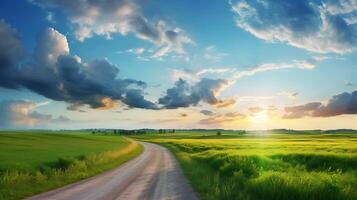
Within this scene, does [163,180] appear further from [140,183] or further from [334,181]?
[334,181]

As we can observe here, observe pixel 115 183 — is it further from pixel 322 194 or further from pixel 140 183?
pixel 322 194

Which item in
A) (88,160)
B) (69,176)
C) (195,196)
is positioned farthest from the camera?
(88,160)

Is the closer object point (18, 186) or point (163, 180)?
point (18, 186)

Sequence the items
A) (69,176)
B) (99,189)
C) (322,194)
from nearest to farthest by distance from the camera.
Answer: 1. (322,194)
2. (99,189)
3. (69,176)

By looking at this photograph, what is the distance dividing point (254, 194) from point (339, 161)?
18193 mm

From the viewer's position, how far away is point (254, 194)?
21.5 meters

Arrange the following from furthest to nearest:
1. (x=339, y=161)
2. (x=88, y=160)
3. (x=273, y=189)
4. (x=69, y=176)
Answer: (x=88, y=160) → (x=339, y=161) → (x=69, y=176) → (x=273, y=189)

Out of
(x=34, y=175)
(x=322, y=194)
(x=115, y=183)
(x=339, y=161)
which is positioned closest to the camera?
(x=322, y=194)

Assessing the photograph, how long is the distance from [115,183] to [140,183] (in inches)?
64.0

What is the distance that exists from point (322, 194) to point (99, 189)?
12.4 metres

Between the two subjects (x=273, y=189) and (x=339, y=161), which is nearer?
(x=273, y=189)

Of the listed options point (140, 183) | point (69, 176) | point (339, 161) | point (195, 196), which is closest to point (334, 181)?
point (195, 196)

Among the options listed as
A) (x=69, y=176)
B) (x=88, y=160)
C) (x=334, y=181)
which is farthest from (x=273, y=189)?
(x=88, y=160)

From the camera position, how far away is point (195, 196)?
22062 mm
